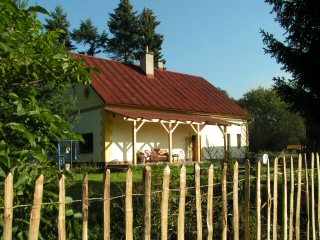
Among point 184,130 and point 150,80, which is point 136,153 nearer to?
point 184,130

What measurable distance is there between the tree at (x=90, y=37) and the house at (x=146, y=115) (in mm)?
24905

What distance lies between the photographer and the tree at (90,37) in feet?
179

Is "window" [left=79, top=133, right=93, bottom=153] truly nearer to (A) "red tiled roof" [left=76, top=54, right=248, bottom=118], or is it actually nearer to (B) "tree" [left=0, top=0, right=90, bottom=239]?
(A) "red tiled roof" [left=76, top=54, right=248, bottom=118]

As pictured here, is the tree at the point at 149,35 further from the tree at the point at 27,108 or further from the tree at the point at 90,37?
the tree at the point at 27,108

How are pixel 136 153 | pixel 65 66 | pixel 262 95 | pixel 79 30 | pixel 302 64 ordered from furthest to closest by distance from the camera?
pixel 262 95 → pixel 79 30 → pixel 136 153 → pixel 302 64 → pixel 65 66

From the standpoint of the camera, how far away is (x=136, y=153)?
24172mm

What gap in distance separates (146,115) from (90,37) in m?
34.5

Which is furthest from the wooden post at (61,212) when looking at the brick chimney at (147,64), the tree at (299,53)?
the brick chimney at (147,64)

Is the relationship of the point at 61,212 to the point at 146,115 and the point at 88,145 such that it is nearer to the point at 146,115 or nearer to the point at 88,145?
the point at 146,115


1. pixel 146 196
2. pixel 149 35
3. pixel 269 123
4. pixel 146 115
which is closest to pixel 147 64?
pixel 146 115

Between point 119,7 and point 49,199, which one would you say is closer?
point 49,199

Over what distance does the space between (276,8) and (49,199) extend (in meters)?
9.45

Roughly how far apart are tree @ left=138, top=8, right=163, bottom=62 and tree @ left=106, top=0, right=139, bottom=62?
0.73 metres

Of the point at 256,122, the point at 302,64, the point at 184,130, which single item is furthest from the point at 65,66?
the point at 256,122
